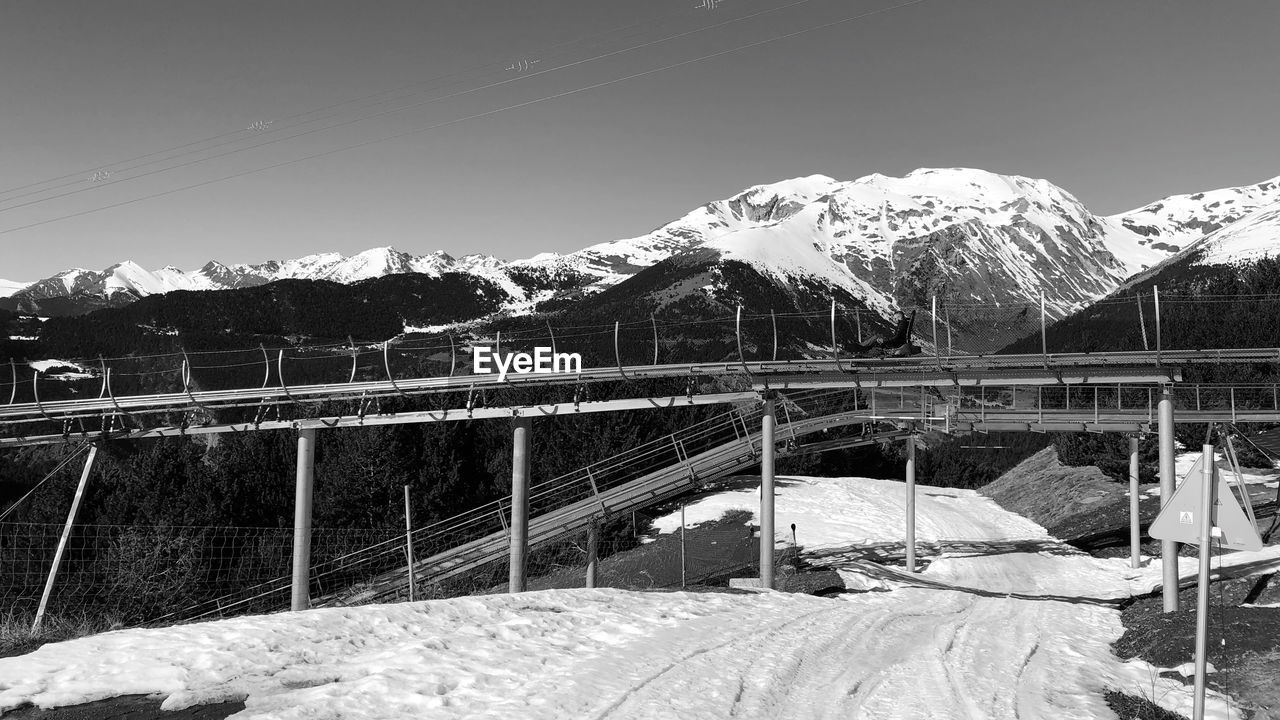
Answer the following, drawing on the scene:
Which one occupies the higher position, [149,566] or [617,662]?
[617,662]

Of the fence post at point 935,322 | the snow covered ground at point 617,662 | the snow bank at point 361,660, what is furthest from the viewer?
the fence post at point 935,322

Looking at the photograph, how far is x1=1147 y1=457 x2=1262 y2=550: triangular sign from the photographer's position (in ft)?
28.5

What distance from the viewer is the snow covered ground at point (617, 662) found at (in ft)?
28.4

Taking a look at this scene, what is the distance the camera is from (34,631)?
11.3 metres

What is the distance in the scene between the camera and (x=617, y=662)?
10.4 meters

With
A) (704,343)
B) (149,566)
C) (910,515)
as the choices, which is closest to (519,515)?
(704,343)

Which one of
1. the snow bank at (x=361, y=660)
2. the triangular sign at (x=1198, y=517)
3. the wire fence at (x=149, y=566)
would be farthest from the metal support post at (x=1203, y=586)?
the wire fence at (x=149, y=566)

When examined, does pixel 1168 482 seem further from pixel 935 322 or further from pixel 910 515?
pixel 910 515

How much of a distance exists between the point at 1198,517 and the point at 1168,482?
9080 millimetres

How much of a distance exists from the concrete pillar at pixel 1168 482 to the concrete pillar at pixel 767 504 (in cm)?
725
